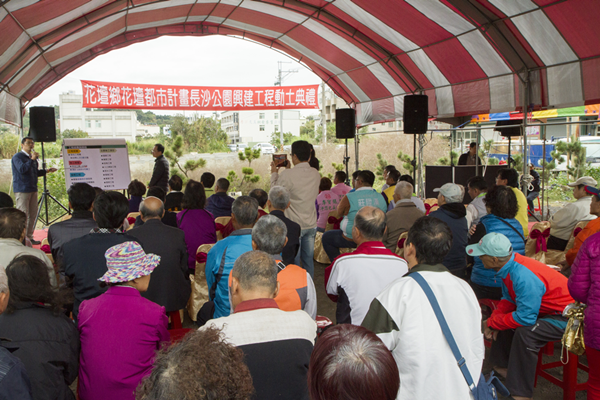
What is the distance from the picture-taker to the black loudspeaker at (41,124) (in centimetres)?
683

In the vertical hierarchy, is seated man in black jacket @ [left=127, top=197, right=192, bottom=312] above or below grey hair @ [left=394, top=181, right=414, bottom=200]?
below

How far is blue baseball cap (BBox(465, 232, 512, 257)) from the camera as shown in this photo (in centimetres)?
237

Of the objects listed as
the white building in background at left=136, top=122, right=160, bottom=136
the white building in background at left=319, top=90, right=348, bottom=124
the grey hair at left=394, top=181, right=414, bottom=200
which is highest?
the white building in background at left=319, top=90, right=348, bottom=124

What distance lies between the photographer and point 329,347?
0.87 meters

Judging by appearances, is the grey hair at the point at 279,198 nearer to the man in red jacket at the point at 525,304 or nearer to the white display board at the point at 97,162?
the man in red jacket at the point at 525,304

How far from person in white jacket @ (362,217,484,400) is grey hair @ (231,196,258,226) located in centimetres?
136

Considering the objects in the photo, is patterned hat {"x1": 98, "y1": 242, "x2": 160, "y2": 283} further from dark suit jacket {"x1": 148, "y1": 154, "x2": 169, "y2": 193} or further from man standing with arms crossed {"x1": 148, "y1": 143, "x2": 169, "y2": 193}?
dark suit jacket {"x1": 148, "y1": 154, "x2": 169, "y2": 193}

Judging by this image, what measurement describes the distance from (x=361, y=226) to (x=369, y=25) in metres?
5.86

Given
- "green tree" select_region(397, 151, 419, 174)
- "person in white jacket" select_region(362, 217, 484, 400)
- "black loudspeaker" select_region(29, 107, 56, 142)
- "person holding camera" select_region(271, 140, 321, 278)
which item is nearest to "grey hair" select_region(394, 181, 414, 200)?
"person holding camera" select_region(271, 140, 321, 278)

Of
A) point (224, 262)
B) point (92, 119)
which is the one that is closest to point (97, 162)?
point (224, 262)

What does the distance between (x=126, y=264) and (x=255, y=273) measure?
58 centimetres

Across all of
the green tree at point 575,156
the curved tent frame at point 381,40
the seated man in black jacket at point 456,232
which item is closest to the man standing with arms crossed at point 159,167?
the curved tent frame at point 381,40

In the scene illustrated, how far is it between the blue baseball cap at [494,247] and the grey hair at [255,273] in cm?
140

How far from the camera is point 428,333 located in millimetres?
1529
